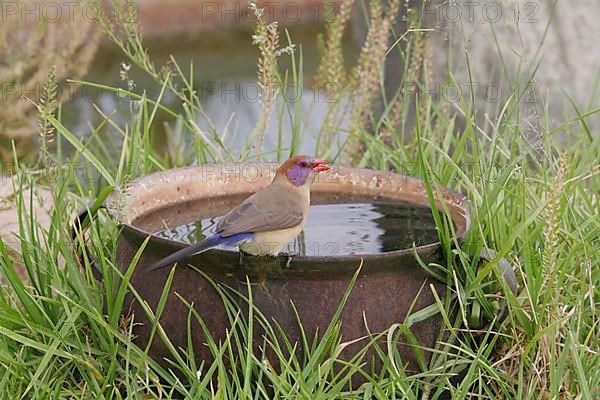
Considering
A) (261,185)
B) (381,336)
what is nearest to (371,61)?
(261,185)

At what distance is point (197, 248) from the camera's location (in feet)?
7.28

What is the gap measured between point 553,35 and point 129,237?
3.15m

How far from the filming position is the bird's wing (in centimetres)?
231

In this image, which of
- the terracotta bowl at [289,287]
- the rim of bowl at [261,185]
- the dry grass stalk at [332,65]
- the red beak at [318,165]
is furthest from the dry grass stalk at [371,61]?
the terracotta bowl at [289,287]

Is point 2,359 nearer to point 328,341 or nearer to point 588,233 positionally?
point 328,341

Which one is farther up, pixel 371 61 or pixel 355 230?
pixel 371 61

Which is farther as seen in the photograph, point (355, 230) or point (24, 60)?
point (24, 60)

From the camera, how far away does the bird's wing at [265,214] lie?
7.58 feet

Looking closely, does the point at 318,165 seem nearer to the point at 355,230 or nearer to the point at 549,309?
the point at 355,230

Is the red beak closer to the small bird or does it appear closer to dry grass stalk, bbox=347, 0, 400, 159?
the small bird

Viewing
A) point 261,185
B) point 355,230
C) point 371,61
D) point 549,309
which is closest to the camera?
point 549,309

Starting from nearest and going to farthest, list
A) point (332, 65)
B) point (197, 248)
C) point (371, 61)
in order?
Result: point (197, 248) → point (332, 65) → point (371, 61)

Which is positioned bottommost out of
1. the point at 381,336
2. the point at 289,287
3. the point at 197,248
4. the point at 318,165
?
the point at 381,336

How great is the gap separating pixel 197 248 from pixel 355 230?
0.67m
